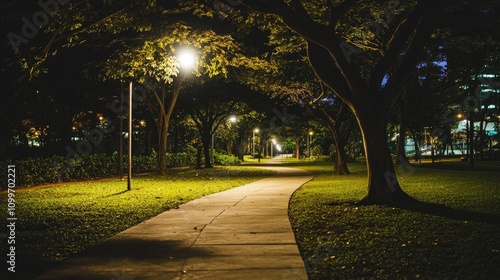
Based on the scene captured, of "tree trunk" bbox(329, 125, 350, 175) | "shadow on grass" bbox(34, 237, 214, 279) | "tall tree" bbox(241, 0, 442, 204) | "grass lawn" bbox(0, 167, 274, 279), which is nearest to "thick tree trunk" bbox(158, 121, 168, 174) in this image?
"tree trunk" bbox(329, 125, 350, 175)

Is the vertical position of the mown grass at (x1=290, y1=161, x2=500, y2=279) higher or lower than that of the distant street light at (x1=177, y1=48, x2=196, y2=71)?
lower

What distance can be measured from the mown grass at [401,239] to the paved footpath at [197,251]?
450 millimetres

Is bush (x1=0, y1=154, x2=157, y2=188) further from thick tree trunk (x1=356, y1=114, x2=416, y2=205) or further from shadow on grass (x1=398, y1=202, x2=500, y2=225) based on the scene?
shadow on grass (x1=398, y1=202, x2=500, y2=225)

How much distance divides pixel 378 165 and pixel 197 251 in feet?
21.9

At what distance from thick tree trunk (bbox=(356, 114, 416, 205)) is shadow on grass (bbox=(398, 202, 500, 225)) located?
0.55m

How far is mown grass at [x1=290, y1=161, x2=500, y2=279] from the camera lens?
5749 mm

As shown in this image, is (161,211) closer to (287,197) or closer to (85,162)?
(287,197)

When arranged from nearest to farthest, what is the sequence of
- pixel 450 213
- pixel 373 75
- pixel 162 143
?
pixel 450 213 < pixel 373 75 < pixel 162 143

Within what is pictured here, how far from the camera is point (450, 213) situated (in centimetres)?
1009

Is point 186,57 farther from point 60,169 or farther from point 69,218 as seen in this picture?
point 60,169

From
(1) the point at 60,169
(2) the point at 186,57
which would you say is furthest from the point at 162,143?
(2) the point at 186,57

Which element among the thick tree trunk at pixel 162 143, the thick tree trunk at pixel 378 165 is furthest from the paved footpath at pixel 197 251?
the thick tree trunk at pixel 162 143

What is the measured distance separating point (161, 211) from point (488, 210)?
7.93m

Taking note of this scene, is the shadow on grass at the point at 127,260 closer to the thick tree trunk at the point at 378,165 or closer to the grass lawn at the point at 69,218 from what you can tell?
the grass lawn at the point at 69,218
